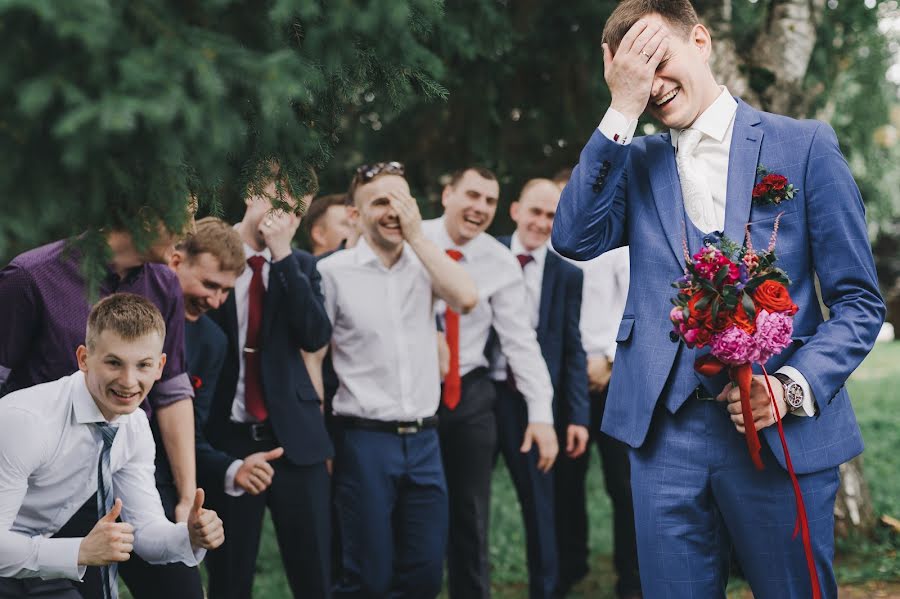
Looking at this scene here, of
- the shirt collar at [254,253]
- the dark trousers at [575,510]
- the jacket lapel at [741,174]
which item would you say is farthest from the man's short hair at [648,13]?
the dark trousers at [575,510]

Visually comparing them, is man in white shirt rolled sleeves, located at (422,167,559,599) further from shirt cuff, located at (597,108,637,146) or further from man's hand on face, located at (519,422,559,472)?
shirt cuff, located at (597,108,637,146)

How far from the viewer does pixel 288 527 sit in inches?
206

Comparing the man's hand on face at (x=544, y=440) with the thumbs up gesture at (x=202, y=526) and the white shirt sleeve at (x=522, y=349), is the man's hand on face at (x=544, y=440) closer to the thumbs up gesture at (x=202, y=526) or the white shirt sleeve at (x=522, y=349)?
the white shirt sleeve at (x=522, y=349)

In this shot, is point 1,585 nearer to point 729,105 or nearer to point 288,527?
point 288,527

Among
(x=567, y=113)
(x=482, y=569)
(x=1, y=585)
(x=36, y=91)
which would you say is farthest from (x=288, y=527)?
(x=567, y=113)

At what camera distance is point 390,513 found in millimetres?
5375

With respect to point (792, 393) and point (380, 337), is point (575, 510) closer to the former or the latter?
point (380, 337)

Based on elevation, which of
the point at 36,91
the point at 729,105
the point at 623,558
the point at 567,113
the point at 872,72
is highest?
the point at 872,72

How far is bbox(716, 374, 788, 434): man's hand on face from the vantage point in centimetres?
306

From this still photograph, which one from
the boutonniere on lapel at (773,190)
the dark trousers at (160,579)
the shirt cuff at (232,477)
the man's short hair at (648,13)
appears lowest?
the dark trousers at (160,579)

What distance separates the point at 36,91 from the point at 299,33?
95 centimetres

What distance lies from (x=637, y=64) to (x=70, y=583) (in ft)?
8.31

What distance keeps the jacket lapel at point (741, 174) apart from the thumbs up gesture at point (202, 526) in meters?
1.95

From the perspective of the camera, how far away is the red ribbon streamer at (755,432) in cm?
302
